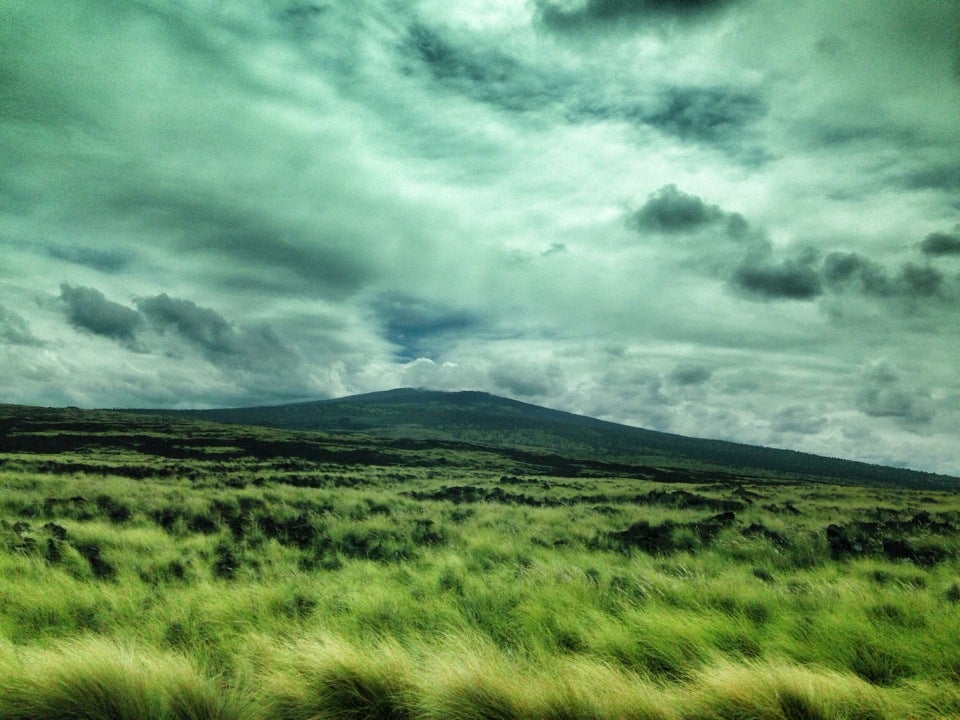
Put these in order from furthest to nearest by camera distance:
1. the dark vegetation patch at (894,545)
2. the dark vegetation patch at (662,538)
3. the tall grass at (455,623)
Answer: the dark vegetation patch at (662,538) < the dark vegetation patch at (894,545) < the tall grass at (455,623)

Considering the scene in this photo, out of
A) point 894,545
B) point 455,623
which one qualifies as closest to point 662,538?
point 894,545

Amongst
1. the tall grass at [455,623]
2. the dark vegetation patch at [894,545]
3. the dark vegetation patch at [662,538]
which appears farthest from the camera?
the dark vegetation patch at [662,538]

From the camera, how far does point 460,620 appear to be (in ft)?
18.0

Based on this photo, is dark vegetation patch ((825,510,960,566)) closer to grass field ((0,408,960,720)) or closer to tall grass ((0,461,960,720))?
grass field ((0,408,960,720))

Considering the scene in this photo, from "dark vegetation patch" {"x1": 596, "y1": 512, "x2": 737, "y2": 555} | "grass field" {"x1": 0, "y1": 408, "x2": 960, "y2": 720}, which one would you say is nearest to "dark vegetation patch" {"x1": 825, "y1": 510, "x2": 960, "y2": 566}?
"grass field" {"x1": 0, "y1": 408, "x2": 960, "y2": 720}

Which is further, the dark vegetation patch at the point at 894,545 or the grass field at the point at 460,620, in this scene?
the dark vegetation patch at the point at 894,545

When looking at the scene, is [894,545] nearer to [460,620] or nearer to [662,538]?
[662,538]

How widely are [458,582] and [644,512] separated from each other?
39.5 feet

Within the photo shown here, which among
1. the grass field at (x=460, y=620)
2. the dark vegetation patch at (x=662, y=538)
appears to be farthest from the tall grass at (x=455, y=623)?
the dark vegetation patch at (x=662, y=538)

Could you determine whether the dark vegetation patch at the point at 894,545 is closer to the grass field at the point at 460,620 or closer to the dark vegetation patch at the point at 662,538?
the grass field at the point at 460,620

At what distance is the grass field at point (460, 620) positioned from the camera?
332 centimetres

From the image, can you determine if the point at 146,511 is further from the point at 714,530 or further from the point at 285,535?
the point at 714,530

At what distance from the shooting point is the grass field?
3.32 metres

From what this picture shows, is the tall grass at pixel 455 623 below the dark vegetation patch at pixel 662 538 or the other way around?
the other way around
